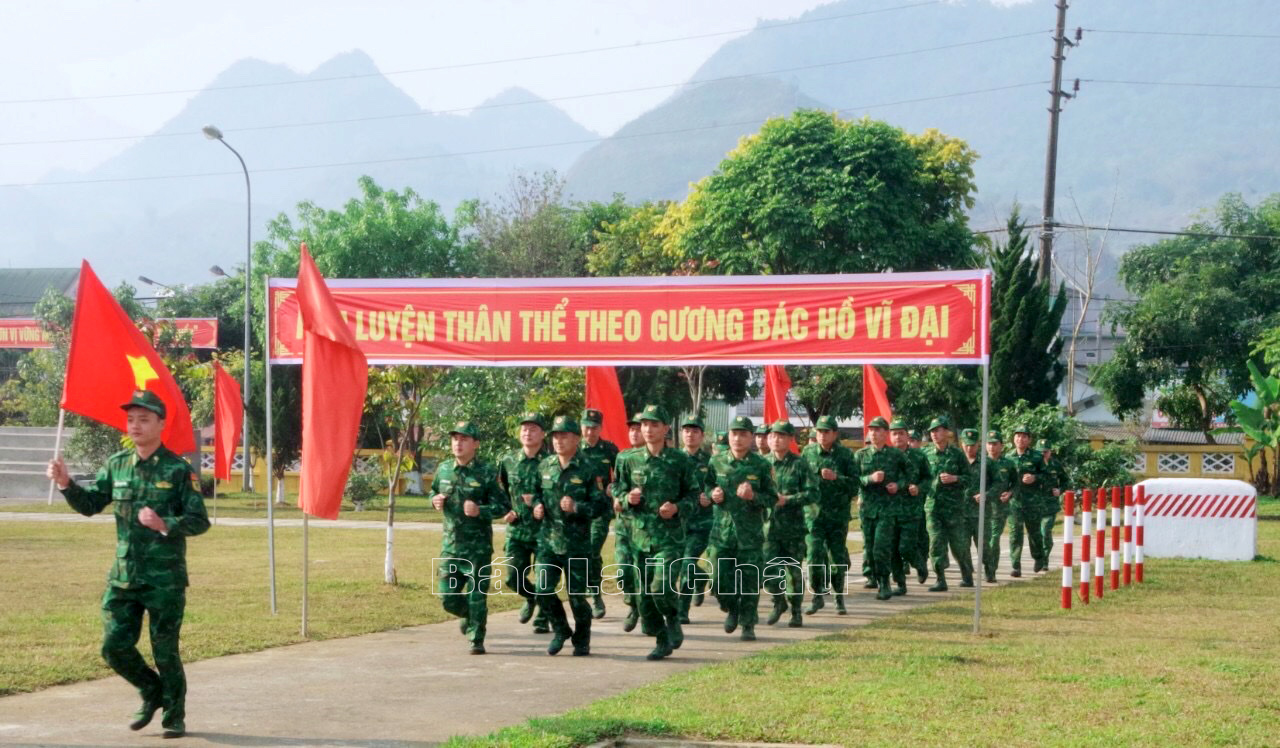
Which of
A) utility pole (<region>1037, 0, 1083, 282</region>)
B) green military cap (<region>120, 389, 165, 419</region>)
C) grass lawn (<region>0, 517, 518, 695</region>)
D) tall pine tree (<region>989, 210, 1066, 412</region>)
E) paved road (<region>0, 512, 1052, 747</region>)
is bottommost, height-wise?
grass lawn (<region>0, 517, 518, 695</region>)

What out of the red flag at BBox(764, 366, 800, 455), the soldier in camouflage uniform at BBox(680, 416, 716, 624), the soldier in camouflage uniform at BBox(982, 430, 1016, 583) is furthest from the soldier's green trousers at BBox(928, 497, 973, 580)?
the soldier in camouflage uniform at BBox(680, 416, 716, 624)

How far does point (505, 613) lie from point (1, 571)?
760cm

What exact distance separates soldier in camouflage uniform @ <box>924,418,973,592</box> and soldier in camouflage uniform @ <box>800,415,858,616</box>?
194 cm

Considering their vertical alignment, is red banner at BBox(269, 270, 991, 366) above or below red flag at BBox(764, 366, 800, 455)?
above

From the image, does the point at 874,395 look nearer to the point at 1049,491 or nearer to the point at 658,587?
the point at 1049,491

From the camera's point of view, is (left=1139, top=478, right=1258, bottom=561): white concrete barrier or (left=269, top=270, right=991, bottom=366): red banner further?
(left=1139, top=478, right=1258, bottom=561): white concrete barrier

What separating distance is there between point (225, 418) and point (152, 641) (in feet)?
67.9

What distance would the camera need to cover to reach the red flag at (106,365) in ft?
32.5

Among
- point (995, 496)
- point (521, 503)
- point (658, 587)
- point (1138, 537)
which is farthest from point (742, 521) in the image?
point (1138, 537)

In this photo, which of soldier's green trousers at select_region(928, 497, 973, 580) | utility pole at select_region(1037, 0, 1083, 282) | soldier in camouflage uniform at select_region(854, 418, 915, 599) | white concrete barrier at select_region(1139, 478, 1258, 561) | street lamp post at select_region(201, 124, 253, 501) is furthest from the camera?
utility pole at select_region(1037, 0, 1083, 282)

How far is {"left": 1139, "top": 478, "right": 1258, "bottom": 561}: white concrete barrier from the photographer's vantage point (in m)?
20.6

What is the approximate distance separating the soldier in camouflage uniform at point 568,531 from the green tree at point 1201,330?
35.8 m

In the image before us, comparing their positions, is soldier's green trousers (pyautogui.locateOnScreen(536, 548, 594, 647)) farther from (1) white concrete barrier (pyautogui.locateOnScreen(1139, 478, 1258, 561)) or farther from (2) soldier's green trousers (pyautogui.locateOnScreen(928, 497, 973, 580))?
(1) white concrete barrier (pyautogui.locateOnScreen(1139, 478, 1258, 561))

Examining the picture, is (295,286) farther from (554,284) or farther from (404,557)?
(404,557)
